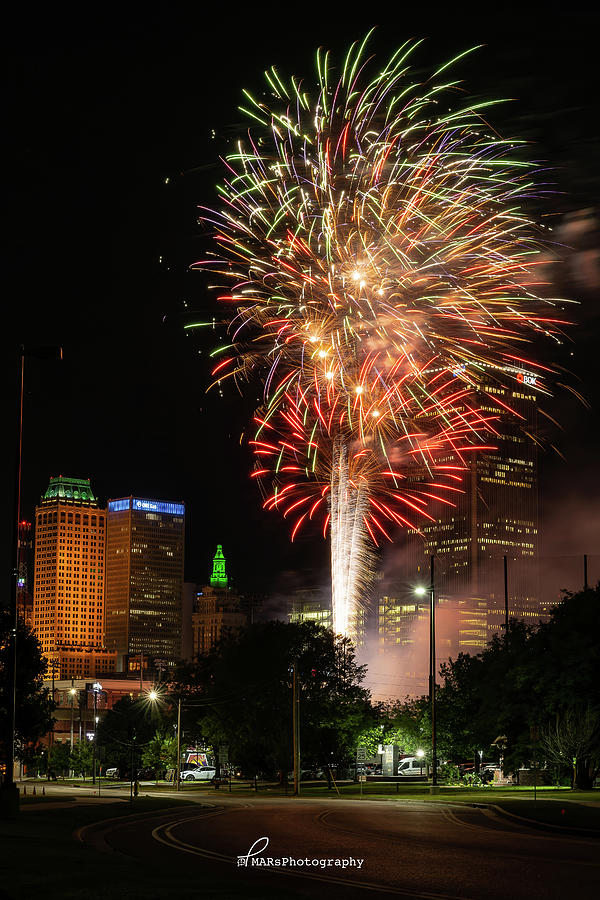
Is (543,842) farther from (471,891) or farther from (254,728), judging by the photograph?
(254,728)

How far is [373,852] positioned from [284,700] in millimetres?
56084

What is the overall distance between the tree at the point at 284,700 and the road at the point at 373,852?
40776 mm

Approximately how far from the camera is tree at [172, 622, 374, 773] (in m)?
77.6

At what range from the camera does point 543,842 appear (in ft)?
84.0

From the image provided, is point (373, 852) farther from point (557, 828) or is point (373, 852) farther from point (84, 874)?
point (557, 828)

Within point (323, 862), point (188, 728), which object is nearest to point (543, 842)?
point (323, 862)

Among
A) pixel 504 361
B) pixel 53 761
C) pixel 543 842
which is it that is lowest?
pixel 53 761

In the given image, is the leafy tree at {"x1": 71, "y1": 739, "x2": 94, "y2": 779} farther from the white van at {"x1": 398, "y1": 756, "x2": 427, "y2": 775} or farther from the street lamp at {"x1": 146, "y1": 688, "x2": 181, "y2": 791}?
the white van at {"x1": 398, "y1": 756, "x2": 427, "y2": 775}

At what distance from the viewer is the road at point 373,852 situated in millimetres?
17469

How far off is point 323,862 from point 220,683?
65397mm

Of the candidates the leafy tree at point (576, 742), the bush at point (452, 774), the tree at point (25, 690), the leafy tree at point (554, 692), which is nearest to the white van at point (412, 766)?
the bush at point (452, 774)

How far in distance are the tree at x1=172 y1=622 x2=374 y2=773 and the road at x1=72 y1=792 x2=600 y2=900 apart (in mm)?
40776

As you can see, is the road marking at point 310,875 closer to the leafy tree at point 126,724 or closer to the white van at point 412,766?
the white van at point 412,766
